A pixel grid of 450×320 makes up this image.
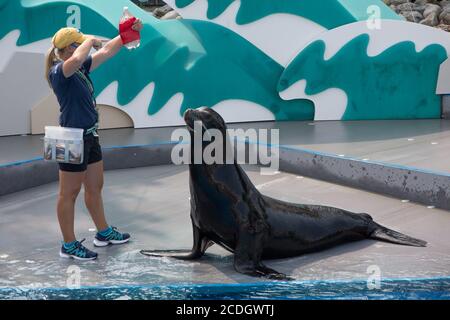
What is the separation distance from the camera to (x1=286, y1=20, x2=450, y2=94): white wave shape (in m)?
7.68

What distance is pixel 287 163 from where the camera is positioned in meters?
5.46

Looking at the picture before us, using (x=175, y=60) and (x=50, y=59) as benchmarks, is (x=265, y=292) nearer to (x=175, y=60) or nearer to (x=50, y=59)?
(x=50, y=59)

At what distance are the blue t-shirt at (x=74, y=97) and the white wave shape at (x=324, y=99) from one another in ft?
16.2

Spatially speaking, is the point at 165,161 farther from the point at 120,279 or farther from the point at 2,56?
the point at 120,279

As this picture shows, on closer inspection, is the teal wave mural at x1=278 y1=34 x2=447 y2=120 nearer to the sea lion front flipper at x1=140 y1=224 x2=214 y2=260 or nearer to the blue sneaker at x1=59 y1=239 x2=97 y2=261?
the sea lion front flipper at x1=140 y1=224 x2=214 y2=260

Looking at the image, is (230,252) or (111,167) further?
(111,167)

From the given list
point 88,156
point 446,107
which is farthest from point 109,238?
point 446,107

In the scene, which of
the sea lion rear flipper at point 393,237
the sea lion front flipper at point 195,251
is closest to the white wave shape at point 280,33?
the sea lion rear flipper at point 393,237

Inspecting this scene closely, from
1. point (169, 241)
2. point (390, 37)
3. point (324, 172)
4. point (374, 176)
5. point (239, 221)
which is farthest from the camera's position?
point (390, 37)

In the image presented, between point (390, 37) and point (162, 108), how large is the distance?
310 centimetres

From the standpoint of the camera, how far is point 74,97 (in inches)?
117
